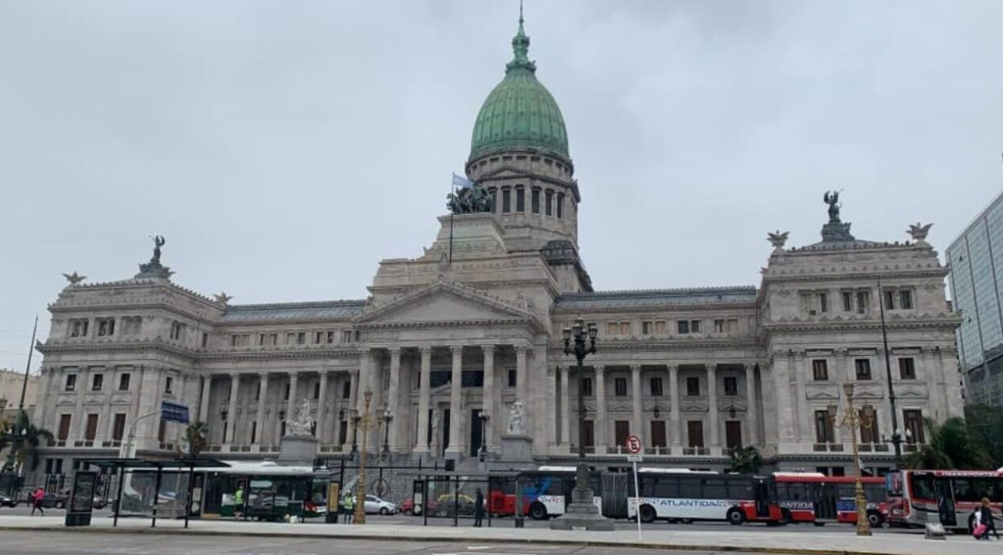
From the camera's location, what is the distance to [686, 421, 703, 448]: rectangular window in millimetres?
69812

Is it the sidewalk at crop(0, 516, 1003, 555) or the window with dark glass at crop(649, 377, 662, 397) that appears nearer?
the sidewalk at crop(0, 516, 1003, 555)

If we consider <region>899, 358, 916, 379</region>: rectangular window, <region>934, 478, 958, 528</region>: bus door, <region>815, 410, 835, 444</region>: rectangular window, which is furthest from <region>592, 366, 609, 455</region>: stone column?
<region>934, 478, 958, 528</region>: bus door

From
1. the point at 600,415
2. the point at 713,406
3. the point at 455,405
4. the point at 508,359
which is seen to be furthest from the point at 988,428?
the point at 455,405

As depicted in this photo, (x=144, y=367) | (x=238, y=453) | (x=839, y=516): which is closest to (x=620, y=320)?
(x=839, y=516)

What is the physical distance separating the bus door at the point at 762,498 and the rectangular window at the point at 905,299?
80.8ft

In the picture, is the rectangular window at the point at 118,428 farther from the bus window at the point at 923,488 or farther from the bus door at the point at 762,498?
the bus window at the point at 923,488

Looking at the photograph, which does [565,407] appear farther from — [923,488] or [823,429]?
[923,488]

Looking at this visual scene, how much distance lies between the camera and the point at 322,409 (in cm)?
7675

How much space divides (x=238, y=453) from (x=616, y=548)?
58.9 meters

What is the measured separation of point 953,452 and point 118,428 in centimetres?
6922

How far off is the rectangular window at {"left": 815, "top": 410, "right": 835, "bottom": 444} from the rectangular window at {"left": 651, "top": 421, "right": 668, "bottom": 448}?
553 inches

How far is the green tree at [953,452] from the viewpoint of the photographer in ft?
158

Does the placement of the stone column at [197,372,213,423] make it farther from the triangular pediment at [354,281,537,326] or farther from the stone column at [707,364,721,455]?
the stone column at [707,364,721,455]

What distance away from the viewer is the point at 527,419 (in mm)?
67562
